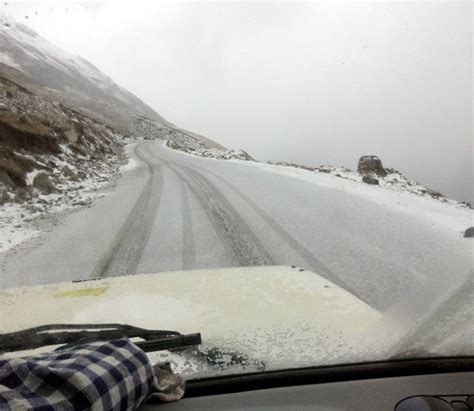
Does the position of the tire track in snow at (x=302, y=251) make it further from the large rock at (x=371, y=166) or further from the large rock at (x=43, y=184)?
the large rock at (x=371, y=166)

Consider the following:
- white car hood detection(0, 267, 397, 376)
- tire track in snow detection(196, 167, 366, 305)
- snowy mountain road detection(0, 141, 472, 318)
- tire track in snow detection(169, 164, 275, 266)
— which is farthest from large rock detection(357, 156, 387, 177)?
white car hood detection(0, 267, 397, 376)

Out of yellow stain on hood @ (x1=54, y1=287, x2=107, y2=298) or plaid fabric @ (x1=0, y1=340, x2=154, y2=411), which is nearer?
plaid fabric @ (x1=0, y1=340, x2=154, y2=411)

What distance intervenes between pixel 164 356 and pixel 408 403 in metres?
1.16

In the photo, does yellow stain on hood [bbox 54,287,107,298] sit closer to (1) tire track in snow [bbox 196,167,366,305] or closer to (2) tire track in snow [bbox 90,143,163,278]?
(2) tire track in snow [bbox 90,143,163,278]

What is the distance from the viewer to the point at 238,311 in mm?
2646

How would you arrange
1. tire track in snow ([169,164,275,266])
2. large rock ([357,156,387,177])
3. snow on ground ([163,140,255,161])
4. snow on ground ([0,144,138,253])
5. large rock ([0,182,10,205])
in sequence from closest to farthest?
tire track in snow ([169,164,275,266]) < snow on ground ([0,144,138,253]) < large rock ([0,182,10,205]) < large rock ([357,156,387,177]) < snow on ground ([163,140,255,161])

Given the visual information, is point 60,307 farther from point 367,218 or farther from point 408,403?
point 367,218

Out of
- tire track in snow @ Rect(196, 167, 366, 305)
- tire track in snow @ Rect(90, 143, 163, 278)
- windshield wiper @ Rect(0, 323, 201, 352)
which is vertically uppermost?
tire track in snow @ Rect(196, 167, 366, 305)

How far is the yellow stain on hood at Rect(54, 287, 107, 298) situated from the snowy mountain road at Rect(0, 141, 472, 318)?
1835 millimetres

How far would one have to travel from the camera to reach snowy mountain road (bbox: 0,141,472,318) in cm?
458

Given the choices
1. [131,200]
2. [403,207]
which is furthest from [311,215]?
[131,200]

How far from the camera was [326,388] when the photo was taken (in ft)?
5.61

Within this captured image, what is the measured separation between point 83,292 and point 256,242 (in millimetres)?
3271

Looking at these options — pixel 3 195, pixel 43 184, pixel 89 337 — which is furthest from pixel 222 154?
pixel 89 337
